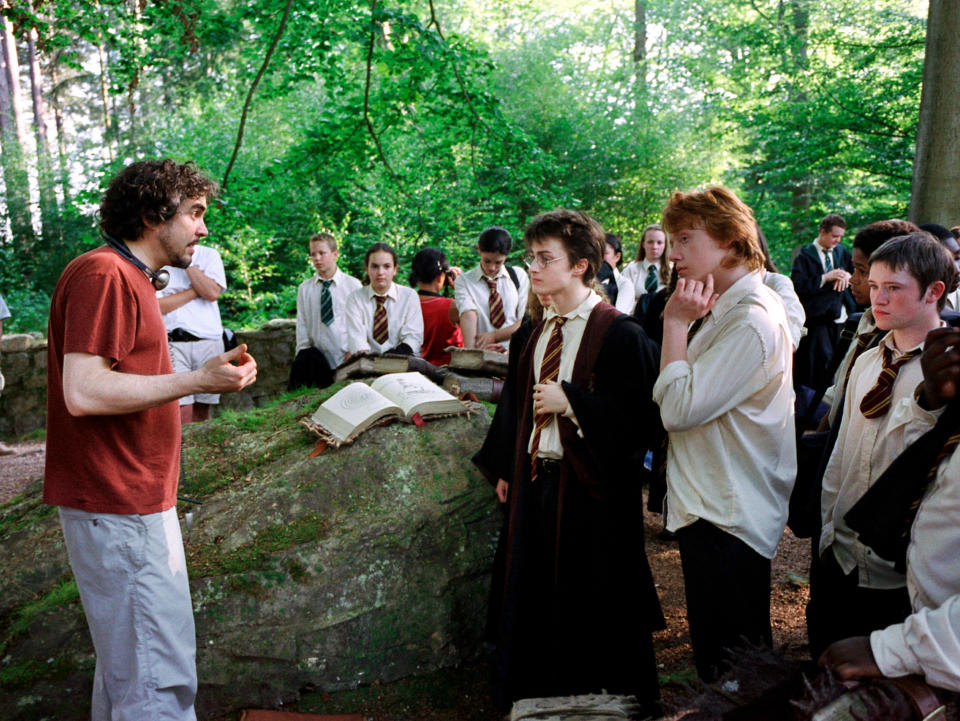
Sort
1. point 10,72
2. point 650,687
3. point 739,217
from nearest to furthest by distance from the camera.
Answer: point 739,217 < point 650,687 < point 10,72

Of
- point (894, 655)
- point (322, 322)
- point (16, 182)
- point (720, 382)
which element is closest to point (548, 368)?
point (720, 382)

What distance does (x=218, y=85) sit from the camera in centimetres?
1870

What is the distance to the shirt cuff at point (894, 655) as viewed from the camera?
147 centimetres

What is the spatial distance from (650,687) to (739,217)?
178cm

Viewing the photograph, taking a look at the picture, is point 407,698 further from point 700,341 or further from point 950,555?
point 950,555

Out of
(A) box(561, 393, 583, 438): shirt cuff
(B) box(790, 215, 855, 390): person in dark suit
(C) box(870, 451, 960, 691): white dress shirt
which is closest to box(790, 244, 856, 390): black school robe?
(B) box(790, 215, 855, 390): person in dark suit

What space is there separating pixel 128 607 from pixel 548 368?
1645 mm

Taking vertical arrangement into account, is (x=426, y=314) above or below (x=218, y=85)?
below

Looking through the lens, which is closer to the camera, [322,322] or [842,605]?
[842,605]

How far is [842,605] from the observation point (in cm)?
239

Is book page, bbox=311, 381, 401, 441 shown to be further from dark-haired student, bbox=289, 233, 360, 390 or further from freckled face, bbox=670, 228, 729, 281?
dark-haired student, bbox=289, 233, 360, 390

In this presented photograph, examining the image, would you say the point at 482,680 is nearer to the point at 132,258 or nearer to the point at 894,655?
the point at 894,655

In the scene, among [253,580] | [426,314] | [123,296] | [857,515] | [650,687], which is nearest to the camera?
[857,515]

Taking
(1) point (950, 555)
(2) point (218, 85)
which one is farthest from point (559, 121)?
(1) point (950, 555)
